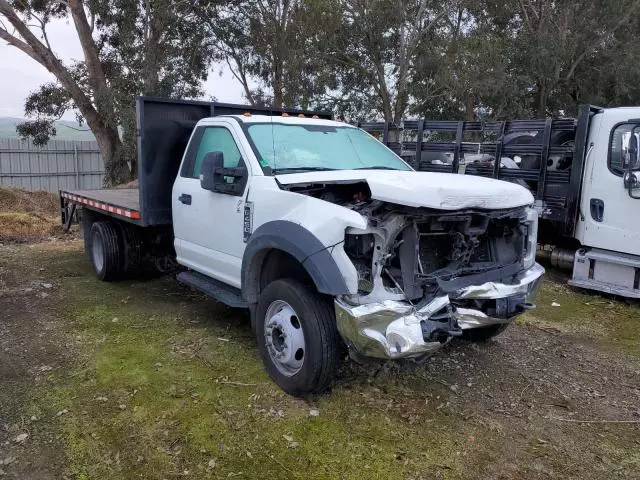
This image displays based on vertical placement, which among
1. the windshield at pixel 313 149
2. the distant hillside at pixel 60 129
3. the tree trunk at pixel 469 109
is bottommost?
the windshield at pixel 313 149

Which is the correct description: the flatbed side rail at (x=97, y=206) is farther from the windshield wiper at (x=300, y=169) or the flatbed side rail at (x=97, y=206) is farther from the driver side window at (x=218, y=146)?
the windshield wiper at (x=300, y=169)

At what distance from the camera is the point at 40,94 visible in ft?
65.4

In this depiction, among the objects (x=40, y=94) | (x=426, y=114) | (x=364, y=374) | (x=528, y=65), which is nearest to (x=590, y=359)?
(x=364, y=374)

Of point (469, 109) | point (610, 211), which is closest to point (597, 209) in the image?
point (610, 211)

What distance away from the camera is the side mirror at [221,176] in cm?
457

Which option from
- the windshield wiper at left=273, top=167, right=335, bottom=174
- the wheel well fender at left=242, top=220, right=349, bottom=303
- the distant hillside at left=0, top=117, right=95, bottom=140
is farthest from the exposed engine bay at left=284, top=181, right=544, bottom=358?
the distant hillside at left=0, top=117, right=95, bottom=140

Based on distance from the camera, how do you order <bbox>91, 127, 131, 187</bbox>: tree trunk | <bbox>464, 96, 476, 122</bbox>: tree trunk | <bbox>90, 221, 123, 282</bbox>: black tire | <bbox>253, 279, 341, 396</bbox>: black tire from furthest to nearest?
<bbox>464, 96, 476, 122</bbox>: tree trunk
<bbox>91, 127, 131, 187</bbox>: tree trunk
<bbox>90, 221, 123, 282</bbox>: black tire
<bbox>253, 279, 341, 396</bbox>: black tire

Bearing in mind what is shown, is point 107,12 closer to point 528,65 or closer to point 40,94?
point 40,94

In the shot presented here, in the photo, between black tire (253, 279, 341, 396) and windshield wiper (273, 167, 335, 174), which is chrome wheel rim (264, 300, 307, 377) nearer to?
black tire (253, 279, 341, 396)

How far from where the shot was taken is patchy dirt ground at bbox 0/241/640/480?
3338mm

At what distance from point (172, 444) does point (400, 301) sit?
1.67m

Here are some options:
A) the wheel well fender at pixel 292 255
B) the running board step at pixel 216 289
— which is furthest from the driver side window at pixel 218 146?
the running board step at pixel 216 289

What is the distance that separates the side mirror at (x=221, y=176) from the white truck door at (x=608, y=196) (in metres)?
4.82

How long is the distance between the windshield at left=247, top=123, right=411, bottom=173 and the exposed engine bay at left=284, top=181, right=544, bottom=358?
0.60 metres
